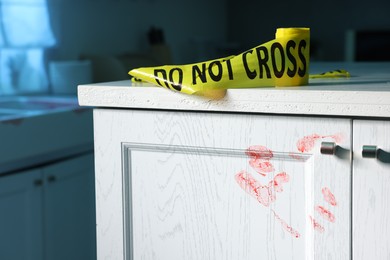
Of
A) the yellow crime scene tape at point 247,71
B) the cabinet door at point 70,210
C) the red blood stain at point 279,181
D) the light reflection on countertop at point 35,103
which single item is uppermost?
the yellow crime scene tape at point 247,71

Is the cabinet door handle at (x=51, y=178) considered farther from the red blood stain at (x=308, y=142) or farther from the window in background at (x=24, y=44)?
the red blood stain at (x=308, y=142)

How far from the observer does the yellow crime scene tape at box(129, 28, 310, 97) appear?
89 cm

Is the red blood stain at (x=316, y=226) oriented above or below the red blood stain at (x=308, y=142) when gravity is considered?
below

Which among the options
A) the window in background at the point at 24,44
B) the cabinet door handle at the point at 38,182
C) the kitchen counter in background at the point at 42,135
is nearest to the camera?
the kitchen counter in background at the point at 42,135

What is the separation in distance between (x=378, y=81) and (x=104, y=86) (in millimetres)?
402

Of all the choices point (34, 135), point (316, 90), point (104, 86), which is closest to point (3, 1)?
point (34, 135)

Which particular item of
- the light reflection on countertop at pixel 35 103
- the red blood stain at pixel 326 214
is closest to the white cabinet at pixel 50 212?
the light reflection on countertop at pixel 35 103

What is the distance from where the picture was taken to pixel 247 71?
893 millimetres

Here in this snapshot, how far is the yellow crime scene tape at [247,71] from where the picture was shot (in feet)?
2.91

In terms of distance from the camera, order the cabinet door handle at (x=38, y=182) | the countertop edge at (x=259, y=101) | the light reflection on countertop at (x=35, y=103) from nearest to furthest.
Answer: the countertop edge at (x=259, y=101), the cabinet door handle at (x=38, y=182), the light reflection on countertop at (x=35, y=103)

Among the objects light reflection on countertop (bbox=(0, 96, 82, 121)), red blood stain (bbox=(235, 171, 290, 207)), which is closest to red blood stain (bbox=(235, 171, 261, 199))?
red blood stain (bbox=(235, 171, 290, 207))

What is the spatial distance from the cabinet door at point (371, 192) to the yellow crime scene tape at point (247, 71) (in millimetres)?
138

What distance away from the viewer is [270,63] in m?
0.91

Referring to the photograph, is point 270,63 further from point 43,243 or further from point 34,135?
point 43,243
